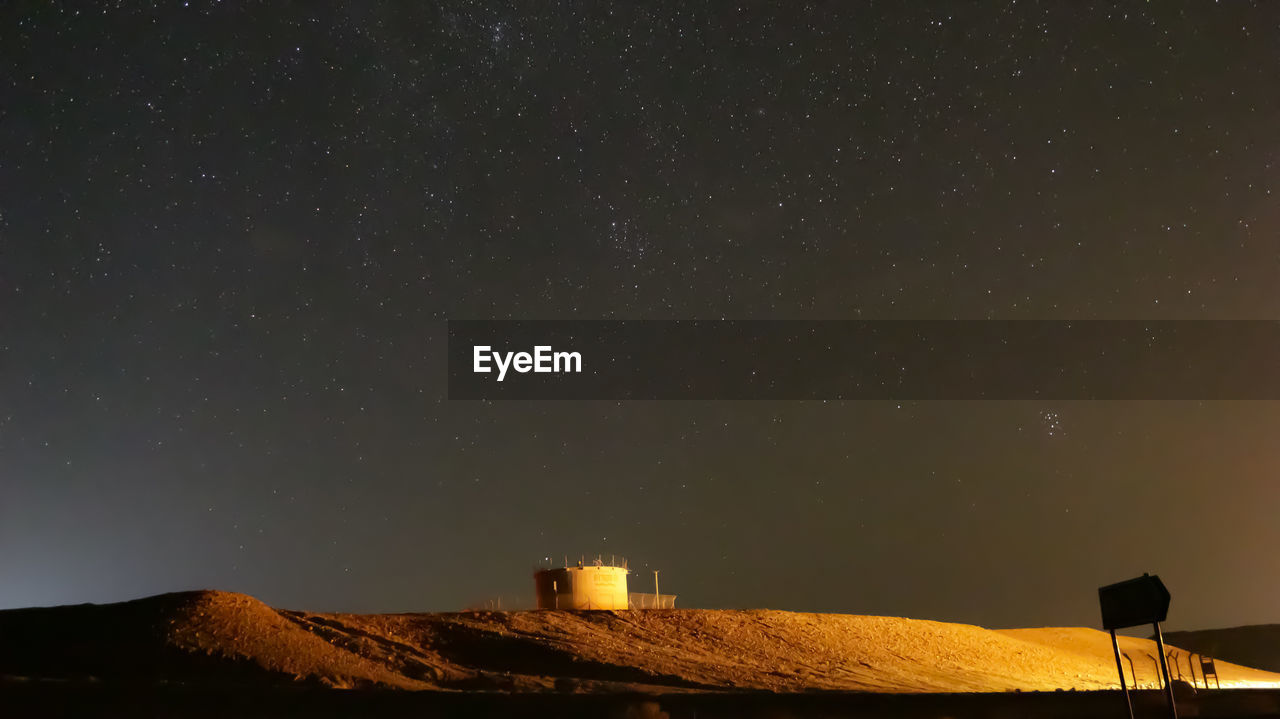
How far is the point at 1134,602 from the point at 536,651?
22737mm

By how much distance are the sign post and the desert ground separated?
1.01 meters

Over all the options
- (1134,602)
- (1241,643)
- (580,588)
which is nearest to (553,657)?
(580,588)

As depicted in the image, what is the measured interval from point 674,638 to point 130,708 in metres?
27.2

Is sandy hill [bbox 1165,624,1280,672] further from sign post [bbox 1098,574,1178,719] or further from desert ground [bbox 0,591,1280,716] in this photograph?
sign post [bbox 1098,574,1178,719]

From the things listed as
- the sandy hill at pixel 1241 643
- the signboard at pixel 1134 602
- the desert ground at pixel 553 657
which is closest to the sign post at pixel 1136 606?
the signboard at pixel 1134 602

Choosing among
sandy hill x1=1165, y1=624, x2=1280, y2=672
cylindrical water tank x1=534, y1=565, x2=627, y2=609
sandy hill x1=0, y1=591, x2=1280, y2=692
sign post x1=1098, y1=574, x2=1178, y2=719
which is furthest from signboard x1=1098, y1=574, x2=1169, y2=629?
sandy hill x1=1165, y1=624, x2=1280, y2=672

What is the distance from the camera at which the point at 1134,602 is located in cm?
966

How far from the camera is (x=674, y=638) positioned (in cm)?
3416

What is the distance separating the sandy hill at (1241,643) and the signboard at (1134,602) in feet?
236

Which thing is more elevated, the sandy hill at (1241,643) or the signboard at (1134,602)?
the signboard at (1134,602)

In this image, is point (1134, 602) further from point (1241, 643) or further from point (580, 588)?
point (1241, 643)

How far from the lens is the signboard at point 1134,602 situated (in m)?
9.17

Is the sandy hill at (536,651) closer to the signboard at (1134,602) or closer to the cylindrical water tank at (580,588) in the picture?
the cylindrical water tank at (580,588)

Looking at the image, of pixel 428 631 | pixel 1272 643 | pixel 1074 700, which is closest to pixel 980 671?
pixel 428 631
